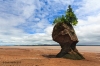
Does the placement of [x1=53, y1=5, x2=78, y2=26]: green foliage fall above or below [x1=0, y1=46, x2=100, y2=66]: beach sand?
above

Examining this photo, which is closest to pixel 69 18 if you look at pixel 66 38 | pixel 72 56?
pixel 66 38

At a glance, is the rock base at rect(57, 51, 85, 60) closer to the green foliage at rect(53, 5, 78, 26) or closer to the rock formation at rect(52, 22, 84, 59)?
the rock formation at rect(52, 22, 84, 59)

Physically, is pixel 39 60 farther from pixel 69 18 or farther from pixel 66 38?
pixel 69 18

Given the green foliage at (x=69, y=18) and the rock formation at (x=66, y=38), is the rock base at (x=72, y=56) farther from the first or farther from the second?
the green foliage at (x=69, y=18)

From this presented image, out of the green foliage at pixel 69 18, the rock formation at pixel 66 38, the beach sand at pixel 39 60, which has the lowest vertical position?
the beach sand at pixel 39 60

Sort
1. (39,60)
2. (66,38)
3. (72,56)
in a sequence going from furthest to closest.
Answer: (66,38) → (72,56) → (39,60)

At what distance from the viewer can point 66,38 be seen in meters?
31.7

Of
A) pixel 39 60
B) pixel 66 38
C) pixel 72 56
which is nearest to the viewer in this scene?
pixel 39 60

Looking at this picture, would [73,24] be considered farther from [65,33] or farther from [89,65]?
[89,65]

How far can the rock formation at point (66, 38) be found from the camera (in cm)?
3133

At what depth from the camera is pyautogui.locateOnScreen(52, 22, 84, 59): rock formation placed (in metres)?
31.3

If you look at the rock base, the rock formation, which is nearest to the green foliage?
the rock formation

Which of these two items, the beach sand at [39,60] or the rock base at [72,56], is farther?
the rock base at [72,56]

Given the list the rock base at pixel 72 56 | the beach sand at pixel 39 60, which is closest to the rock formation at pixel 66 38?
the rock base at pixel 72 56
